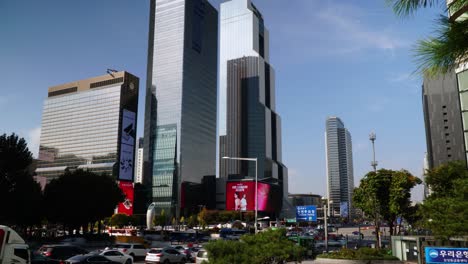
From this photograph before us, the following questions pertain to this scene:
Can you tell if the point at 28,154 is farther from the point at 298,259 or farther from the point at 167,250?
the point at 298,259

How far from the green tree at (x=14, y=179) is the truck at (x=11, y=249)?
3959cm

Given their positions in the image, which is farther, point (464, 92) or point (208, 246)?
point (464, 92)

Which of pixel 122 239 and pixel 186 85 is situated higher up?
pixel 186 85

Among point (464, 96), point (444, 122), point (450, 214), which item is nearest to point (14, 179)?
point (450, 214)

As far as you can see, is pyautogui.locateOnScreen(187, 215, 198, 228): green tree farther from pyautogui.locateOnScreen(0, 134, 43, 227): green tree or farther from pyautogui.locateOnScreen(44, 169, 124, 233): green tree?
pyautogui.locateOnScreen(0, 134, 43, 227): green tree

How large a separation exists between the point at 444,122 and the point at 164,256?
368 feet

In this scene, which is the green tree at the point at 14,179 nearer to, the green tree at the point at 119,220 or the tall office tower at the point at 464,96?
the tall office tower at the point at 464,96

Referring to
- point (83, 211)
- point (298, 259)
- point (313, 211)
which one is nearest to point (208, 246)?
point (298, 259)

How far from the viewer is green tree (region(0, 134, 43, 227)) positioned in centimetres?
5841

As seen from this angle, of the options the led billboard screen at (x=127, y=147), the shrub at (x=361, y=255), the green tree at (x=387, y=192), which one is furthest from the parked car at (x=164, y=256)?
the led billboard screen at (x=127, y=147)

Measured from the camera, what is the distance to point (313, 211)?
5709 cm

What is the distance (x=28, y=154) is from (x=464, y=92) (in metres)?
60.3

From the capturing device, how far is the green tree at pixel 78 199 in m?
76.6

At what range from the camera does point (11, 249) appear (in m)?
22.6
